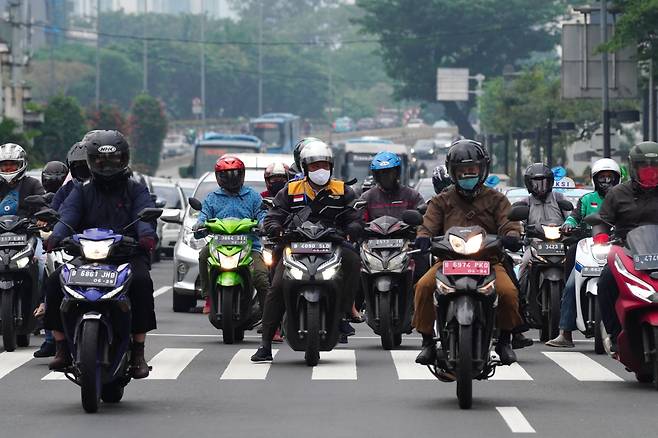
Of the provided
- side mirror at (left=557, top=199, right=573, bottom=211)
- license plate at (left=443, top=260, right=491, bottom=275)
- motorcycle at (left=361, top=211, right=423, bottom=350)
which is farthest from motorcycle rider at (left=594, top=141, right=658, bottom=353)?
side mirror at (left=557, top=199, right=573, bottom=211)

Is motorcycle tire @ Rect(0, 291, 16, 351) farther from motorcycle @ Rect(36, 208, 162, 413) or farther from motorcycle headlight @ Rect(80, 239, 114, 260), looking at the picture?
motorcycle headlight @ Rect(80, 239, 114, 260)

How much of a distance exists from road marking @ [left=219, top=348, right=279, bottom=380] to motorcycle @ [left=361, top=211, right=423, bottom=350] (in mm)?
1116

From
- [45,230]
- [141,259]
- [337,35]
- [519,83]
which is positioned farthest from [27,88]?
[337,35]

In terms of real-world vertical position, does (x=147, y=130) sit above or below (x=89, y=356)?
above

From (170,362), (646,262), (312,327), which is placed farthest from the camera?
(170,362)

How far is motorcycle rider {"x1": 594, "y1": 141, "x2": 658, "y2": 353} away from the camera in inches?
541

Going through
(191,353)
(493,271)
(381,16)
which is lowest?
(191,353)

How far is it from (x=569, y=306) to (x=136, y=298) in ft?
19.4

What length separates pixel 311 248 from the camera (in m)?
15.1

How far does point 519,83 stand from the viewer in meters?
78.8

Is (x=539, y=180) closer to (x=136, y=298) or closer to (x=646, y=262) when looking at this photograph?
(x=646, y=262)

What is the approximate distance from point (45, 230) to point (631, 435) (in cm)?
730

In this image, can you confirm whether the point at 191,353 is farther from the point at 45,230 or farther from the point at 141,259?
the point at 141,259

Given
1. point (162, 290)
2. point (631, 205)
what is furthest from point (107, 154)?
point (162, 290)
